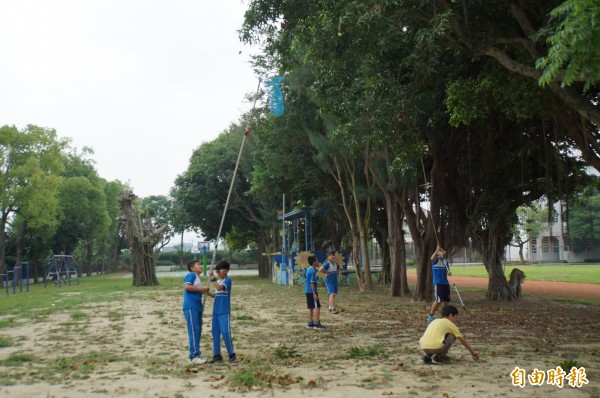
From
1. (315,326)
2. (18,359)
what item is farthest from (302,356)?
(18,359)

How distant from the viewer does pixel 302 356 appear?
8.30 m

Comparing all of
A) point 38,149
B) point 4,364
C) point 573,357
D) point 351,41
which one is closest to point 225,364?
point 4,364

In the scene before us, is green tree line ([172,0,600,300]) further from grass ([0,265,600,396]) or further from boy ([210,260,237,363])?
boy ([210,260,237,363])

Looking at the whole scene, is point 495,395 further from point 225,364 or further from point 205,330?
point 205,330

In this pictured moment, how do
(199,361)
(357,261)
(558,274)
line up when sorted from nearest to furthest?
(199,361) → (357,261) → (558,274)

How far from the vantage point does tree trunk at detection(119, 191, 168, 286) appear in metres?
31.5

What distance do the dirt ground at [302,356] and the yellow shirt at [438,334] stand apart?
0.94ft

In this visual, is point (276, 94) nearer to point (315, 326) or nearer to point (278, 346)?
point (315, 326)

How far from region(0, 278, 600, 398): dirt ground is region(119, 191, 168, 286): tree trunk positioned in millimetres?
17222

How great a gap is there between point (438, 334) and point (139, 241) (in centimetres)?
2723

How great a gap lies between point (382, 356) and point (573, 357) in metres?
2.78

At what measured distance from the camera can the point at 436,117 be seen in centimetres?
1375

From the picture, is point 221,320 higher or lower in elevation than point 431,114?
lower

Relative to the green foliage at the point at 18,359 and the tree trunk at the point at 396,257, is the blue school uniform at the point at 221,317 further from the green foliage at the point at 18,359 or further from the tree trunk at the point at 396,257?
the tree trunk at the point at 396,257
